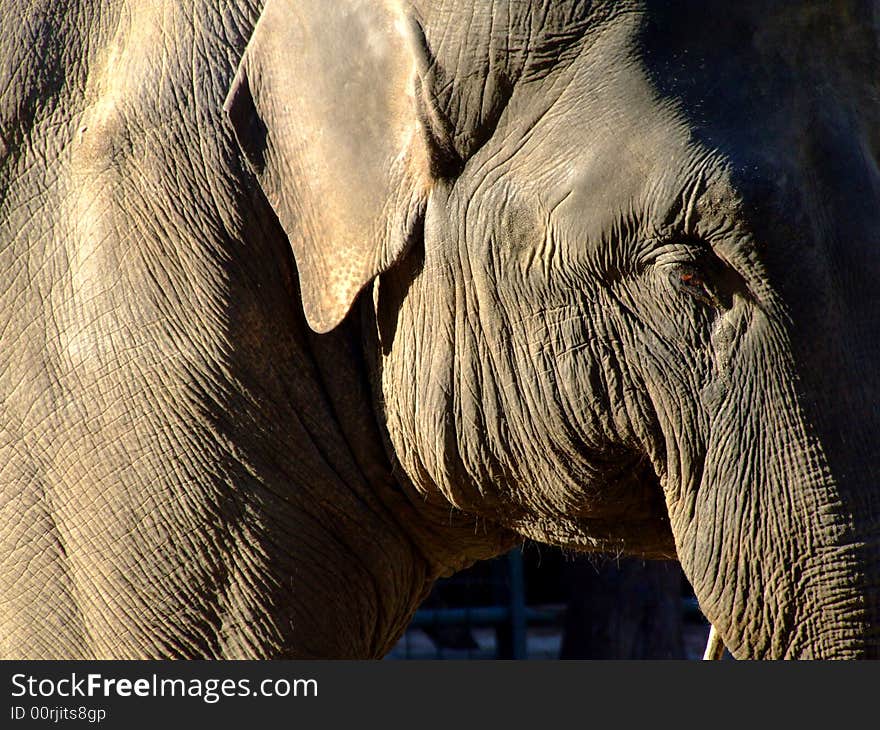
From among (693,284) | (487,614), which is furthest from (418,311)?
(487,614)

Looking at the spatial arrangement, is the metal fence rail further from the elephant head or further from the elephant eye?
the elephant eye

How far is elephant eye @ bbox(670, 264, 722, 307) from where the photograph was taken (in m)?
1.95

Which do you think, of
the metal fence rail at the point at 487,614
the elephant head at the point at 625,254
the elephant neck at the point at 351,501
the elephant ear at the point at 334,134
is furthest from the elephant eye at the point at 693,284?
the metal fence rail at the point at 487,614

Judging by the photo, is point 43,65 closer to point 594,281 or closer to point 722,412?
point 594,281

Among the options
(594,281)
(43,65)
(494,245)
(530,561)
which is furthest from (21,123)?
(530,561)

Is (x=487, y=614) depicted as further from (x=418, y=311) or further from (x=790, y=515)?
(x=790, y=515)

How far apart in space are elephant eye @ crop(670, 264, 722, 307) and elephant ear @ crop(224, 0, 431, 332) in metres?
0.41

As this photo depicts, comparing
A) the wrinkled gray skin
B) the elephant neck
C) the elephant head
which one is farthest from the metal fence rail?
the elephant head

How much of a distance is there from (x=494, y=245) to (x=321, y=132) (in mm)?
327

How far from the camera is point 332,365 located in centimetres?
235

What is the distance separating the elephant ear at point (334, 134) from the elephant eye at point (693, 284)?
1.34ft

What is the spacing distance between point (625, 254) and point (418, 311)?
0.38 metres

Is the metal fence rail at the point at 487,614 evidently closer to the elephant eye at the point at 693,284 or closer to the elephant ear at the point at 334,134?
the elephant ear at the point at 334,134

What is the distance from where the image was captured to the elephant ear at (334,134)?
2.12m
